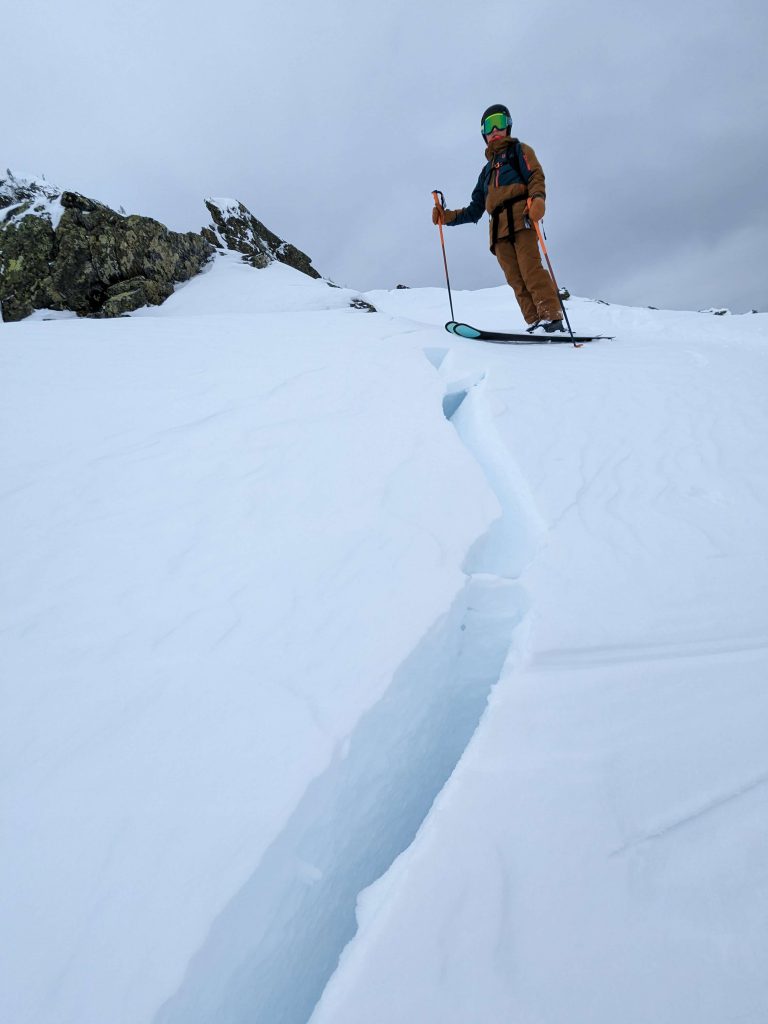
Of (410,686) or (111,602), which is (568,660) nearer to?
(410,686)

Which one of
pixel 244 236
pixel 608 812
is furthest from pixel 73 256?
pixel 608 812

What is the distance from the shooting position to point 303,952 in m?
1.07

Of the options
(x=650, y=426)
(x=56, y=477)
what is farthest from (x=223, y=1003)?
(x=650, y=426)

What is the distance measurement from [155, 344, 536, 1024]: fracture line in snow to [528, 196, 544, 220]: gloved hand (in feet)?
14.8

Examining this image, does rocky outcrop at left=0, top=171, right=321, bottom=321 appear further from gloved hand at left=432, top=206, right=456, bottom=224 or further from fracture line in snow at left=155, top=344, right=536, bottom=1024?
fracture line in snow at left=155, top=344, right=536, bottom=1024

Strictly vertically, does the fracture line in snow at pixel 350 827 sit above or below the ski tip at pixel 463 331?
below

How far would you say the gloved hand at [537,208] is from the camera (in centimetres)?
468

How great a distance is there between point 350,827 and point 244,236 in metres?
21.5

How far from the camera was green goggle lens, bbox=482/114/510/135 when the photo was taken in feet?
16.2

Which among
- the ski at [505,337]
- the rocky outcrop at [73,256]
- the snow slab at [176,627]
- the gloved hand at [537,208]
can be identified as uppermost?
the rocky outcrop at [73,256]

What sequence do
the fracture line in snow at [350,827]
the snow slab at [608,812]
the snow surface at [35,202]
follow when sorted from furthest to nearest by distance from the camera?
the snow surface at [35,202], the fracture line in snow at [350,827], the snow slab at [608,812]

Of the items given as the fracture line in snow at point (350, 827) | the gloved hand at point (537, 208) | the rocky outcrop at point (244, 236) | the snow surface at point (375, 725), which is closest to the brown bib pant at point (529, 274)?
the gloved hand at point (537, 208)

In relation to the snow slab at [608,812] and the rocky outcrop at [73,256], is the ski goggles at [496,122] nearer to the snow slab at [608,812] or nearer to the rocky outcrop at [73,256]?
the snow slab at [608,812]

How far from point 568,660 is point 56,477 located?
2.47 metres
